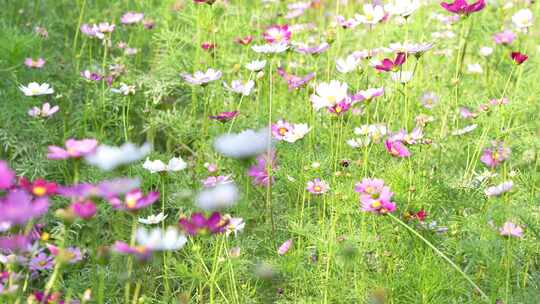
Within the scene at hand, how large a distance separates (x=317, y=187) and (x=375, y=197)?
0.24 m

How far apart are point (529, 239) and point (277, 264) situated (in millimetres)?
504

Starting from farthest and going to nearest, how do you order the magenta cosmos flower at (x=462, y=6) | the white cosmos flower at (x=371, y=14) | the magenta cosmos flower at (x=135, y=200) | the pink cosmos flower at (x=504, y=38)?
the pink cosmos flower at (x=504, y=38)
the white cosmos flower at (x=371, y=14)
the magenta cosmos flower at (x=462, y=6)
the magenta cosmos flower at (x=135, y=200)

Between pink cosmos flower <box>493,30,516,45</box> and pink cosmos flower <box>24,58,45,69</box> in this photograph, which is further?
pink cosmos flower <box>493,30,516,45</box>

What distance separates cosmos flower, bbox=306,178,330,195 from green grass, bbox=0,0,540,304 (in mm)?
20

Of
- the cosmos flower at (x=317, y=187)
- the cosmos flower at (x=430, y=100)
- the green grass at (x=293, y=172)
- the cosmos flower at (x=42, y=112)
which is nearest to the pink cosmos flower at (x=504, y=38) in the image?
the green grass at (x=293, y=172)

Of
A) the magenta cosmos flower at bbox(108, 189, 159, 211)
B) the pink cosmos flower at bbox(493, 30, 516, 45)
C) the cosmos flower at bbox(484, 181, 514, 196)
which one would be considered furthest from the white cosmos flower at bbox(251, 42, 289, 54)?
the pink cosmos flower at bbox(493, 30, 516, 45)

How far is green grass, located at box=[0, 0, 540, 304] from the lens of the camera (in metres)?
1.40

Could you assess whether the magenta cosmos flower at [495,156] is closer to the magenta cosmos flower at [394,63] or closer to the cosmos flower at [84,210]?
the magenta cosmos flower at [394,63]

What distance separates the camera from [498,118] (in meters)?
1.68

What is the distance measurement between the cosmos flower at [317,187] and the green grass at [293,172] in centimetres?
2

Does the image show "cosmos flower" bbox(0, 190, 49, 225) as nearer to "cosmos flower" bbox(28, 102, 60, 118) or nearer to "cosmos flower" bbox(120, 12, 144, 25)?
"cosmos flower" bbox(28, 102, 60, 118)

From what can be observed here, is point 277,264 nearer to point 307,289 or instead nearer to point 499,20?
point 307,289

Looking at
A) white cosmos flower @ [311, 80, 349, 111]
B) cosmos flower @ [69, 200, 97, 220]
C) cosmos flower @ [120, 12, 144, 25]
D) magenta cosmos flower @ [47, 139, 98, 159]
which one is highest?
magenta cosmos flower @ [47, 139, 98, 159]

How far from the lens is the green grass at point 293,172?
1.40 m
